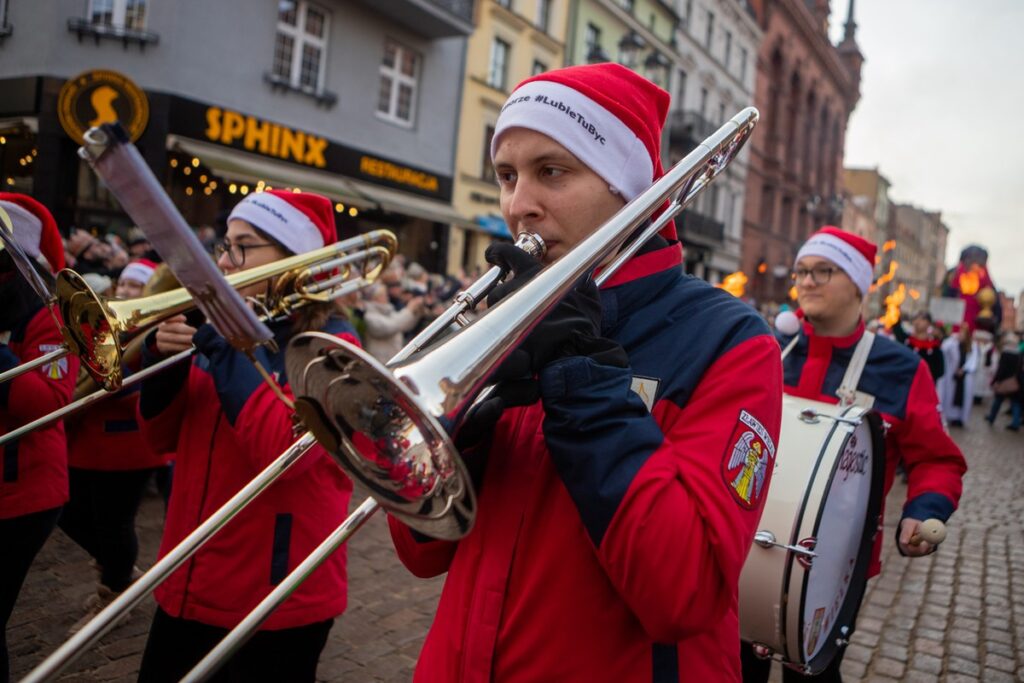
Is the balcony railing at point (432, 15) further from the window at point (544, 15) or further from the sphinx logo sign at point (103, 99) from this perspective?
the sphinx logo sign at point (103, 99)

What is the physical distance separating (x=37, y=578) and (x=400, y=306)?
5.48m

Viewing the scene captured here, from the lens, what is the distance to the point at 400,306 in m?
9.23

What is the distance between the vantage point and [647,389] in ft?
4.47

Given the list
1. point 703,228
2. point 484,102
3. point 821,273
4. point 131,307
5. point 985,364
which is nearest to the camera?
point 131,307

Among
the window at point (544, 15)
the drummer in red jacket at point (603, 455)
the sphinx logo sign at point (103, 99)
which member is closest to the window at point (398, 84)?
the window at point (544, 15)

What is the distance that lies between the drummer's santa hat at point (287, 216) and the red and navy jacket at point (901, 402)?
85.8 inches

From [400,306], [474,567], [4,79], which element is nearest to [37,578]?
[4,79]

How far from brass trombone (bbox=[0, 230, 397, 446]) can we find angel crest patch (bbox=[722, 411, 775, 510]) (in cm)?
147

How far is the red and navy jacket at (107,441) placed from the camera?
3.90 meters

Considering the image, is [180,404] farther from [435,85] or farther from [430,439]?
[435,85]

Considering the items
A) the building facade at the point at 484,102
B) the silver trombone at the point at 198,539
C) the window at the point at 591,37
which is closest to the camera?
the silver trombone at the point at 198,539

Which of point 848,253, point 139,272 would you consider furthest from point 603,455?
point 139,272

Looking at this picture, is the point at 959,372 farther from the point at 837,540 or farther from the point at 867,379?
the point at 837,540

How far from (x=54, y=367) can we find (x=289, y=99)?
13990 mm
